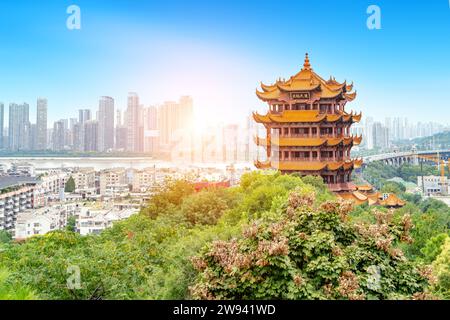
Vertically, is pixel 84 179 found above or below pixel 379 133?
below

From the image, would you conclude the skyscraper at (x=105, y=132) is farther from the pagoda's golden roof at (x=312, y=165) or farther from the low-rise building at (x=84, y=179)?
the pagoda's golden roof at (x=312, y=165)

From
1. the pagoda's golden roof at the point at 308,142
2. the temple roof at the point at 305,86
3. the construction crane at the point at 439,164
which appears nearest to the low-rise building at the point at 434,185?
the construction crane at the point at 439,164

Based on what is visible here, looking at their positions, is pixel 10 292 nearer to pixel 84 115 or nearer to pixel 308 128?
pixel 84 115

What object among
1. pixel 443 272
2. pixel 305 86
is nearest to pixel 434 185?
pixel 305 86

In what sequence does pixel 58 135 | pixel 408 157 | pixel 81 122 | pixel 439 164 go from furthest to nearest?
pixel 408 157 → pixel 439 164 → pixel 58 135 → pixel 81 122
